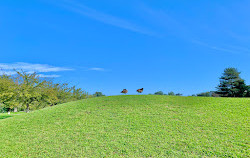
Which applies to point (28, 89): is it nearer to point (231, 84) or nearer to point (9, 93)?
point (9, 93)

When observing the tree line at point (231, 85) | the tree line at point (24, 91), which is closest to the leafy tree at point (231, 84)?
the tree line at point (231, 85)

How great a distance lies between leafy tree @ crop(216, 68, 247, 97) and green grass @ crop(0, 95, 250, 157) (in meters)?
26.7

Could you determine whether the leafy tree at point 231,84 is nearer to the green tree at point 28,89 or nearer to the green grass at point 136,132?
the green grass at point 136,132

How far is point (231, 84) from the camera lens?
3372cm

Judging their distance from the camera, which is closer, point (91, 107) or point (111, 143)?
point (111, 143)

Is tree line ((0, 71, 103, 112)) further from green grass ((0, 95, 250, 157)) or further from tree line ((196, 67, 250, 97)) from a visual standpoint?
tree line ((196, 67, 250, 97))

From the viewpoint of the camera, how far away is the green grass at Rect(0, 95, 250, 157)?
5.36 m

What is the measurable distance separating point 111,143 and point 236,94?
35.9m

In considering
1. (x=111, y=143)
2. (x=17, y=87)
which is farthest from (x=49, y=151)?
(x=17, y=87)

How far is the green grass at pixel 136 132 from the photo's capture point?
17.6ft

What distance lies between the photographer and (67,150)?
218 inches

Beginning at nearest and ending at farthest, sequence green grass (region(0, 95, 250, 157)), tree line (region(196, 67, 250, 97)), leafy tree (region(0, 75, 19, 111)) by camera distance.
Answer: green grass (region(0, 95, 250, 157)), leafy tree (region(0, 75, 19, 111)), tree line (region(196, 67, 250, 97))

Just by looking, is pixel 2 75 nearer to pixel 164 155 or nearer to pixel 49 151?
pixel 49 151

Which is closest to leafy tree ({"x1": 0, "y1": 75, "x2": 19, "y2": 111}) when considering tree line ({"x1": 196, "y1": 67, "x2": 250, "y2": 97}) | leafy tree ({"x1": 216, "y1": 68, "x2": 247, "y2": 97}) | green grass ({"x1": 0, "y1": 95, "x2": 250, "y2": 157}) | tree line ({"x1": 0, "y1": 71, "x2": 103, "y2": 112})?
tree line ({"x1": 0, "y1": 71, "x2": 103, "y2": 112})
